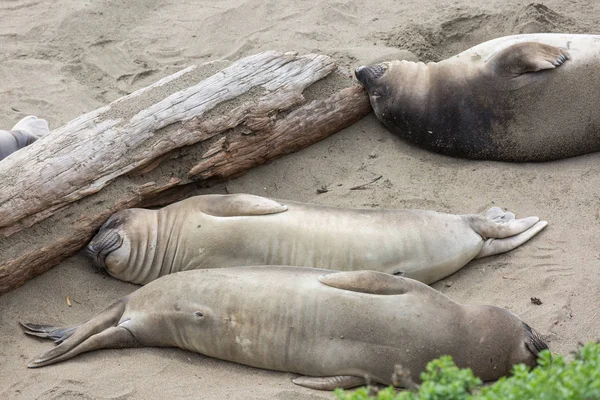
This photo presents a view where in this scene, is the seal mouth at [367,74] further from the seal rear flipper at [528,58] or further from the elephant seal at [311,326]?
the elephant seal at [311,326]

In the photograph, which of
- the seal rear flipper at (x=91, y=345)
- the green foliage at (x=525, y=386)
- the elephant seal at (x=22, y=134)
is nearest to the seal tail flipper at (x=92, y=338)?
the seal rear flipper at (x=91, y=345)

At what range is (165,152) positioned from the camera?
571cm

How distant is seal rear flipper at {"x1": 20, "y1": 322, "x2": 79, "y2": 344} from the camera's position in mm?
5035

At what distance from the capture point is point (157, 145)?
566cm

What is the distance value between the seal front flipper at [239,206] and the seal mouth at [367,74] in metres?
1.48

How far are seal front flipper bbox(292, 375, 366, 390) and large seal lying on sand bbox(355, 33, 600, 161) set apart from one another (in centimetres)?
235

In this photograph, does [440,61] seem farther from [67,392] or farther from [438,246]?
[67,392]

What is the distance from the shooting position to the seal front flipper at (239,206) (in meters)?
5.41

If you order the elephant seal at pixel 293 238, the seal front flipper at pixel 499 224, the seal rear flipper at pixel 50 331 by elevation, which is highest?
the elephant seal at pixel 293 238

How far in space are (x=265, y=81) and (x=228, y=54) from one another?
1442 mm

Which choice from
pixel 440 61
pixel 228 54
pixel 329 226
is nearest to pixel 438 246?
pixel 329 226

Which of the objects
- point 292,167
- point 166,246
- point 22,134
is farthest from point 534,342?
point 22,134

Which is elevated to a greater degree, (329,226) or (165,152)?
(165,152)

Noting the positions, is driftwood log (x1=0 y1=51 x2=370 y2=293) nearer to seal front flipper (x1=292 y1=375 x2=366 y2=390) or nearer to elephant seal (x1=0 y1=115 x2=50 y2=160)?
elephant seal (x1=0 y1=115 x2=50 y2=160)
